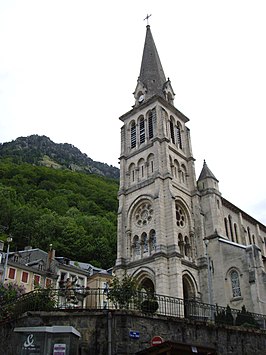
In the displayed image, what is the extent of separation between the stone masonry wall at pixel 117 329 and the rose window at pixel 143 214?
2058 cm

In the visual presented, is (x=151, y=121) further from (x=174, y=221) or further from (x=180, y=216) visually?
(x=174, y=221)

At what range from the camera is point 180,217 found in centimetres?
4281

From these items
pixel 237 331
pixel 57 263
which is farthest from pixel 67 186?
pixel 237 331

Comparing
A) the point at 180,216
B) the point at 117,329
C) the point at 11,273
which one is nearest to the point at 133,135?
the point at 180,216

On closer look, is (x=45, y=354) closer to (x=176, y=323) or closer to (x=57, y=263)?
(x=176, y=323)

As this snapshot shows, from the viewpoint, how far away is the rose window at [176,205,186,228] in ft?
138

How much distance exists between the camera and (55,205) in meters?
95.6

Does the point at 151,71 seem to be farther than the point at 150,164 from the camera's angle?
Yes

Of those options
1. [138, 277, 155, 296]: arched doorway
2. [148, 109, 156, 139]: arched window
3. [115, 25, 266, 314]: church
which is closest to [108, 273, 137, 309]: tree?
[115, 25, 266, 314]: church

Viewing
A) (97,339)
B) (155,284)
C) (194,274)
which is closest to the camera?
(97,339)

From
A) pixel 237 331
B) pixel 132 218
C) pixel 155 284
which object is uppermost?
pixel 132 218

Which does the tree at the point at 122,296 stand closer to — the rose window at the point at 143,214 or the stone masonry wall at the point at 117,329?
the stone masonry wall at the point at 117,329

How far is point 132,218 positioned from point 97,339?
2567 cm

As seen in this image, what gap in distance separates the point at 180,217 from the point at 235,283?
870 cm
